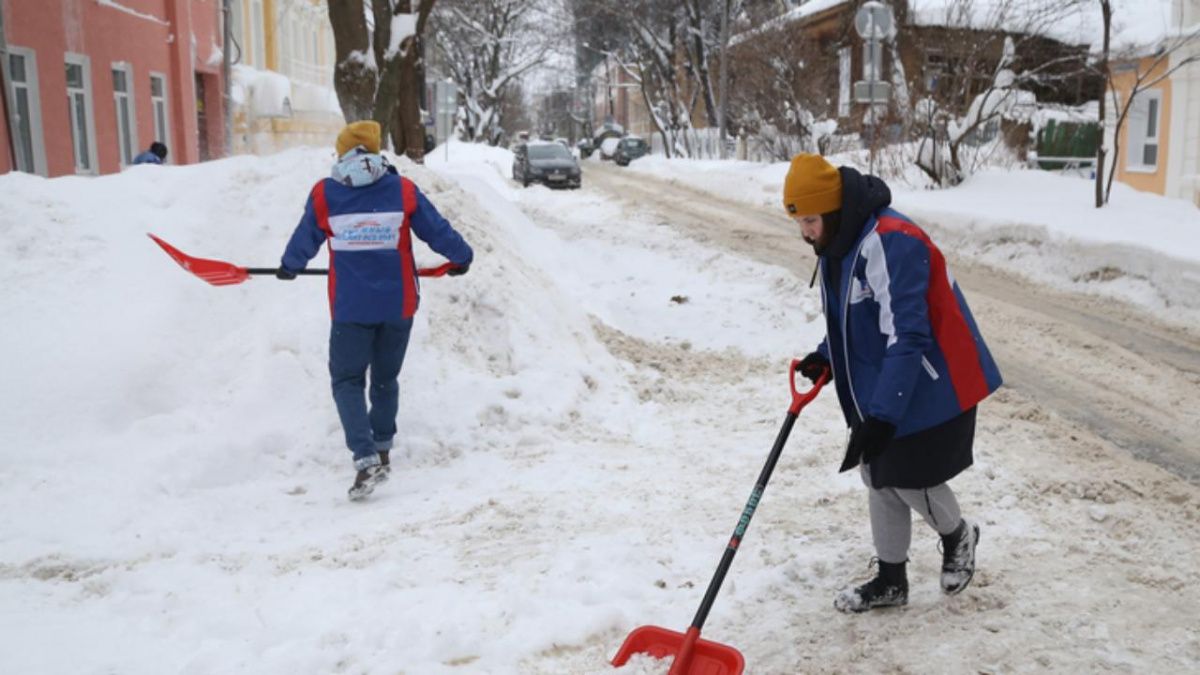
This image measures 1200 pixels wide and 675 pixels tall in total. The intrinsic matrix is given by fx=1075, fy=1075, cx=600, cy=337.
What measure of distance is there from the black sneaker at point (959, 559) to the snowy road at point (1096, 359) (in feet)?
6.62

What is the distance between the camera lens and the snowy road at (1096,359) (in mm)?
5993

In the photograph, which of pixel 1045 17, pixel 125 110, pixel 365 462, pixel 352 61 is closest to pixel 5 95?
pixel 352 61

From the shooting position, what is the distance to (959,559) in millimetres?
3740

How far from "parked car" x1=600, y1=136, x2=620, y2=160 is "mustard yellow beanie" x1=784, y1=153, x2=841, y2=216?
50.0 meters

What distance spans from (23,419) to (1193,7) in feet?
62.3

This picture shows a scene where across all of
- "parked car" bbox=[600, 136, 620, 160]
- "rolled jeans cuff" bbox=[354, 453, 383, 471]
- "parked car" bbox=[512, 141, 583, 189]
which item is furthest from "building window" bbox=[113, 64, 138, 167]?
"parked car" bbox=[600, 136, 620, 160]

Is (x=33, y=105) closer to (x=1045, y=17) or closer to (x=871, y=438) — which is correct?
(x=871, y=438)

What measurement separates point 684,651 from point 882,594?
0.88m

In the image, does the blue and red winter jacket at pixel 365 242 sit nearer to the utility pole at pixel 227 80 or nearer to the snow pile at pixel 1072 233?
the snow pile at pixel 1072 233

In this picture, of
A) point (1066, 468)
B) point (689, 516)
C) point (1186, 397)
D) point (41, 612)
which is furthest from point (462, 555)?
point (1186, 397)

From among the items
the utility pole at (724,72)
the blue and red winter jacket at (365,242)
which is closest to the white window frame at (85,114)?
the blue and red winter jacket at (365,242)

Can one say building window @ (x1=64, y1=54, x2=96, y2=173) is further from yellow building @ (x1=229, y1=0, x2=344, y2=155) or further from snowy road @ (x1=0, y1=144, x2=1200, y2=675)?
snowy road @ (x1=0, y1=144, x2=1200, y2=675)

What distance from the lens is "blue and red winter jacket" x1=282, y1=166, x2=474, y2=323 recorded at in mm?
5160

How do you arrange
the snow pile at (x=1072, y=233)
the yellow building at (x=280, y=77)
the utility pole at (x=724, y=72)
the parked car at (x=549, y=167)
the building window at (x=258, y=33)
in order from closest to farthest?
the snow pile at (x=1072, y=233)
the yellow building at (x=280, y=77)
the building window at (x=258, y=33)
the parked car at (x=549, y=167)
the utility pole at (x=724, y=72)
